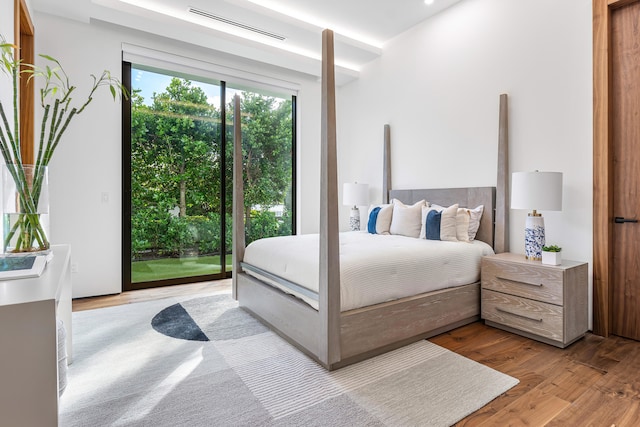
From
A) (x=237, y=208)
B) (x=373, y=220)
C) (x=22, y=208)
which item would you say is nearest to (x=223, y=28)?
(x=237, y=208)

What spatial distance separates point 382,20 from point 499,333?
3436 mm

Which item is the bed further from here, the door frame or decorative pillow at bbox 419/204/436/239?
the door frame

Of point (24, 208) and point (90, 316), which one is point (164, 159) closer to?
point (90, 316)

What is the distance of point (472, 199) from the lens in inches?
131

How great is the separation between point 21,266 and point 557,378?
270 cm

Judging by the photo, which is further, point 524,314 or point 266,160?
point 266,160

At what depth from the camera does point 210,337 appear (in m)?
2.50

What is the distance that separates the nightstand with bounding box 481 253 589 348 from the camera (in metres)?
2.29

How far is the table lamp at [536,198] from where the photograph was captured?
247 centimetres

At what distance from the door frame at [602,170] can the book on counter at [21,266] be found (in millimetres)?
3373

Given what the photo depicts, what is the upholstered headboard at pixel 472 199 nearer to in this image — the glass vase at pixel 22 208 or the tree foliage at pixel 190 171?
the tree foliage at pixel 190 171

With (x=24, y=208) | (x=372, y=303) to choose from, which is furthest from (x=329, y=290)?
(x=24, y=208)

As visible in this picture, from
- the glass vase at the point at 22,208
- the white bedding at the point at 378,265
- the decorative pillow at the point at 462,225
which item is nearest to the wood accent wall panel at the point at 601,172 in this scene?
the white bedding at the point at 378,265

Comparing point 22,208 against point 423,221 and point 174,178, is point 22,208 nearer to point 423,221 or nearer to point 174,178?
point 174,178
